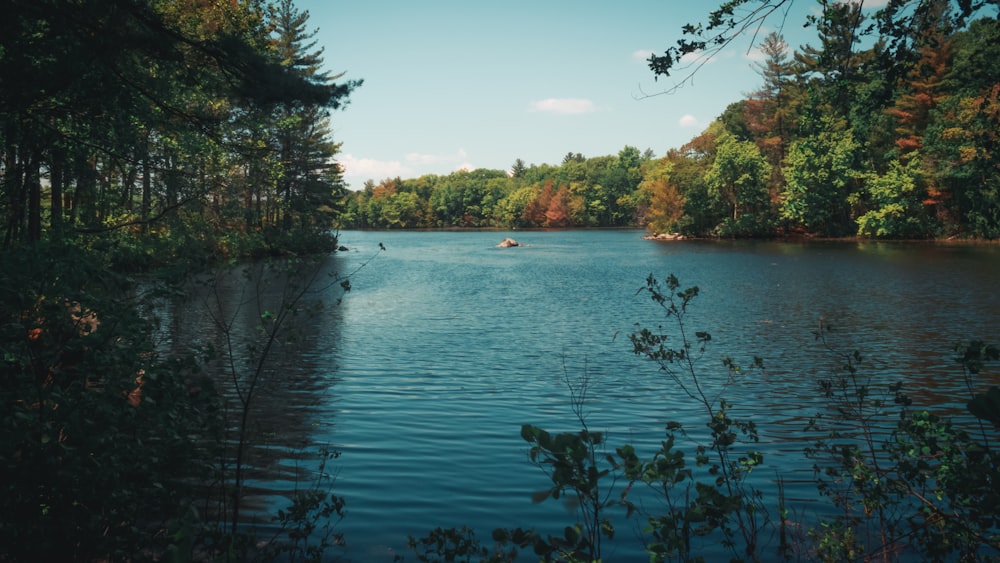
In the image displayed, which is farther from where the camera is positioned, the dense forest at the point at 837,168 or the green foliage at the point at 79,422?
the dense forest at the point at 837,168

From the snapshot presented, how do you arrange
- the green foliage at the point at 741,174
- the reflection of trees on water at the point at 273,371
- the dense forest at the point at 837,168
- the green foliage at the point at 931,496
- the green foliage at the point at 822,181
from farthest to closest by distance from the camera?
the green foliage at the point at 741,174 < the green foliage at the point at 822,181 < the dense forest at the point at 837,168 < the reflection of trees on water at the point at 273,371 < the green foliage at the point at 931,496

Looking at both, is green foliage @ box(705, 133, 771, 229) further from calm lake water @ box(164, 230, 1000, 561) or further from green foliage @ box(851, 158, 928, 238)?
calm lake water @ box(164, 230, 1000, 561)

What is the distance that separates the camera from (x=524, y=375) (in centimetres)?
1312

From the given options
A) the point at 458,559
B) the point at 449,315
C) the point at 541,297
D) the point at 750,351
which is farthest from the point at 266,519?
the point at 541,297

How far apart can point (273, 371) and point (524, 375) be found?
5.04 m

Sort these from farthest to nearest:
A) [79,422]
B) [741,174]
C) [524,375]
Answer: [741,174], [524,375], [79,422]

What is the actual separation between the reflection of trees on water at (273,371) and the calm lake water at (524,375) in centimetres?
7

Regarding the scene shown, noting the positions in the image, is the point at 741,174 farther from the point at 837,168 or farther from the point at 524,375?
the point at 524,375

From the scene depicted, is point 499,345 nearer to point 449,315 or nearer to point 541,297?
point 449,315

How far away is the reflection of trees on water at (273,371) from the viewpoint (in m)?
5.71

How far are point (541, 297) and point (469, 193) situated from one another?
127741 millimetres

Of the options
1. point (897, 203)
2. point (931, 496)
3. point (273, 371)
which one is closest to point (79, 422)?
point (931, 496)

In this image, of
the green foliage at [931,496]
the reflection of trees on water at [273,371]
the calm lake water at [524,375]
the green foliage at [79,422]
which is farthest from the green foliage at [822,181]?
the green foliage at [79,422]

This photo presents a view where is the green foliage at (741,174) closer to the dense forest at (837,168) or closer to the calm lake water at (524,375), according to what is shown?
the dense forest at (837,168)
